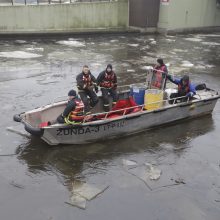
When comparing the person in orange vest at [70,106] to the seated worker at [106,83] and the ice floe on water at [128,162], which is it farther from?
the ice floe on water at [128,162]

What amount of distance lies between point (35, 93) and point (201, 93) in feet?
20.7

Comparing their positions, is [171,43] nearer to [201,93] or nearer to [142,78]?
[142,78]

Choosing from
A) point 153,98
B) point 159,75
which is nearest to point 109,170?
point 153,98

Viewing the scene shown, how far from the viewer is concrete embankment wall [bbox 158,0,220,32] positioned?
2656 centimetres

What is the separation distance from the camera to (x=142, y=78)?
16203mm

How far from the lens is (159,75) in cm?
1102

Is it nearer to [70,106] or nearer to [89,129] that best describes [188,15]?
[89,129]

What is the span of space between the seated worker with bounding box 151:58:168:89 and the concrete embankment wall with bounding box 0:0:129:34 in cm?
1552

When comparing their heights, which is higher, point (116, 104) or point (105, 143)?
point (116, 104)

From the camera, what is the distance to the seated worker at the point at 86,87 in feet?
32.4

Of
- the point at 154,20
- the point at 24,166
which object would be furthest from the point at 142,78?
the point at 154,20

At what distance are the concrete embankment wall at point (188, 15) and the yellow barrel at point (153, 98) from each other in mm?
17477

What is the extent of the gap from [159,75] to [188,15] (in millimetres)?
18367

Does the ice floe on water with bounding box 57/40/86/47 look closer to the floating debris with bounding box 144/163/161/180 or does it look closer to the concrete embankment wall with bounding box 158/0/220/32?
the concrete embankment wall with bounding box 158/0/220/32
